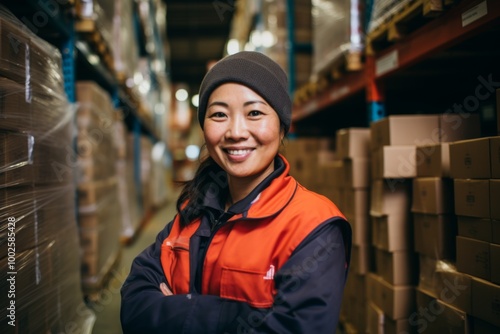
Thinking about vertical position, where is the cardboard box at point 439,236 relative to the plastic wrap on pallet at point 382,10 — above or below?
below

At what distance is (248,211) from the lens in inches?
54.8

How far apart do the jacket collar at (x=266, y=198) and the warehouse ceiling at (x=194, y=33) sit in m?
9.14

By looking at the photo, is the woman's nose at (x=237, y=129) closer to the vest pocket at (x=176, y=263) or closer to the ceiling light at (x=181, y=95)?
the vest pocket at (x=176, y=263)

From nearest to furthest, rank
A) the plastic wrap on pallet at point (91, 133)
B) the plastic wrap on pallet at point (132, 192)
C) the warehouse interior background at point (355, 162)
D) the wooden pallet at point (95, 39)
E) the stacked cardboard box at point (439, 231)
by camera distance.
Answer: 1. the warehouse interior background at point (355, 162)
2. the stacked cardboard box at point (439, 231)
3. the wooden pallet at point (95, 39)
4. the plastic wrap on pallet at point (91, 133)
5. the plastic wrap on pallet at point (132, 192)

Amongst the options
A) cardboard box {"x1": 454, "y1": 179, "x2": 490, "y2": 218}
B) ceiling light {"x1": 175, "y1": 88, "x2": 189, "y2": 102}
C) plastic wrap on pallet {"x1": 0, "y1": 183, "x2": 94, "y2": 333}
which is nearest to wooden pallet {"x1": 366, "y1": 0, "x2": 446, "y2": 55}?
cardboard box {"x1": 454, "y1": 179, "x2": 490, "y2": 218}

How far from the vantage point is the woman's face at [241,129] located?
143 cm

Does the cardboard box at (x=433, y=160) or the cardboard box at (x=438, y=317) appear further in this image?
the cardboard box at (x=433, y=160)

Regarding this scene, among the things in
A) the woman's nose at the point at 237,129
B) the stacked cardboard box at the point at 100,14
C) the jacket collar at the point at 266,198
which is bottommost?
the jacket collar at the point at 266,198

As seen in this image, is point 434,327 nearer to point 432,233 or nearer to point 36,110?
point 432,233

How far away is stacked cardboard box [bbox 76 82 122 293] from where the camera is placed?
3.48 meters

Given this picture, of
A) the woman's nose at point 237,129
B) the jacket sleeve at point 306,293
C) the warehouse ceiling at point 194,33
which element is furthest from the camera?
the warehouse ceiling at point 194,33

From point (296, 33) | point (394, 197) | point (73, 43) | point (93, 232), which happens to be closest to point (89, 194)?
point (93, 232)

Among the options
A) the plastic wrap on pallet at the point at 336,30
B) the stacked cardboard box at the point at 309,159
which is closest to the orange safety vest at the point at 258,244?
the plastic wrap on pallet at the point at 336,30

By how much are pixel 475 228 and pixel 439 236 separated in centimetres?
29
